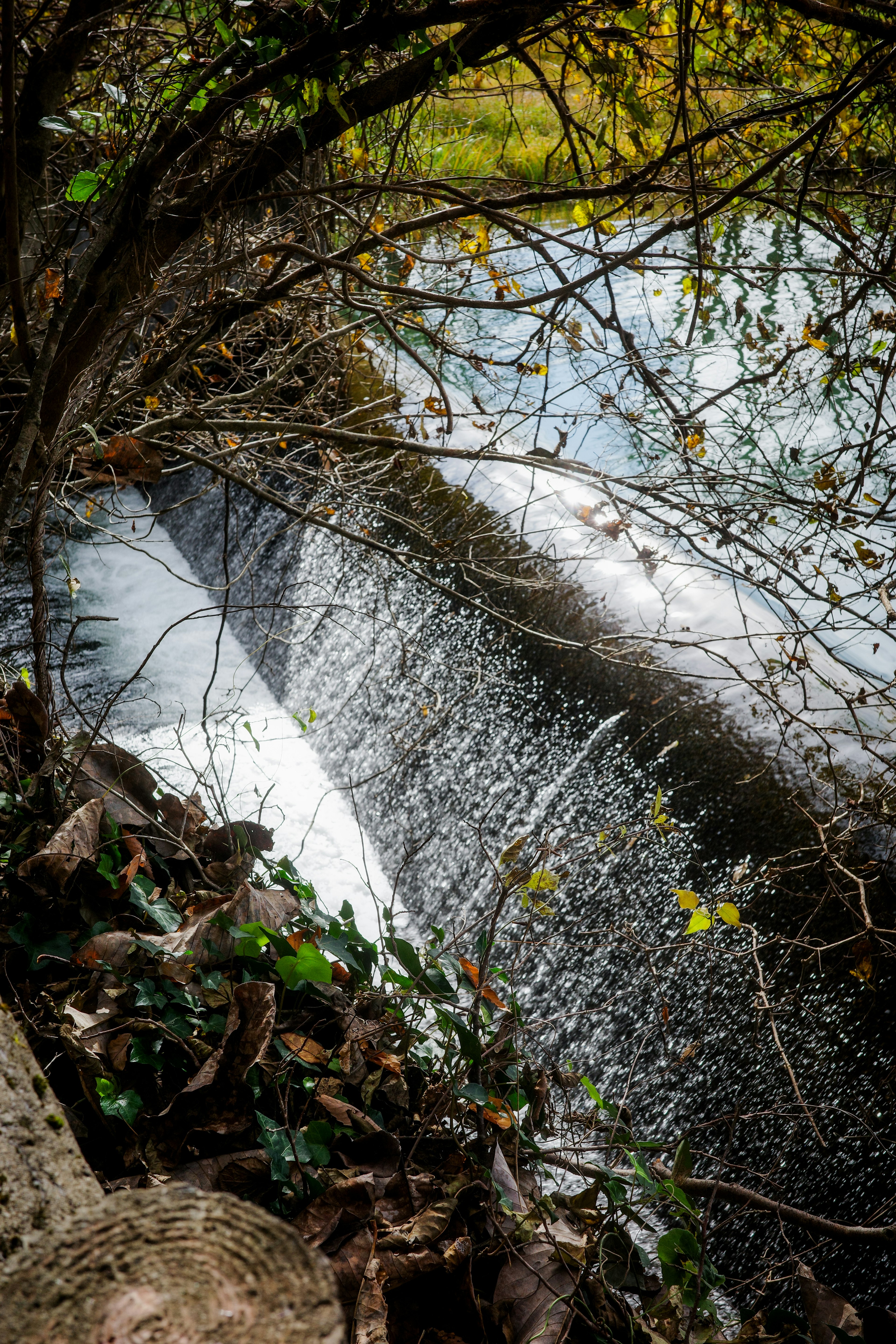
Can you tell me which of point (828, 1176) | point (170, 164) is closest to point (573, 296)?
point (170, 164)

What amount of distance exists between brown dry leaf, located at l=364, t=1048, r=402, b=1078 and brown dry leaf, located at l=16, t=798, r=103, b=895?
2.72ft

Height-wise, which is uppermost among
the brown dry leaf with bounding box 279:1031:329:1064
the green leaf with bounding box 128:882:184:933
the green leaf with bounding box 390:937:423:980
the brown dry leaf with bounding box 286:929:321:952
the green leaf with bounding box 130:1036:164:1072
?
the green leaf with bounding box 390:937:423:980

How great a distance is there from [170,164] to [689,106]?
242 centimetres

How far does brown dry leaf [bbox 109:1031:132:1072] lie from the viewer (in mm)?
1895

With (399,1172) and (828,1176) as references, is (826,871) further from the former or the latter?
(399,1172)

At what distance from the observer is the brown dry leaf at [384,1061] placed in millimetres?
2125

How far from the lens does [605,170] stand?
96.6 inches

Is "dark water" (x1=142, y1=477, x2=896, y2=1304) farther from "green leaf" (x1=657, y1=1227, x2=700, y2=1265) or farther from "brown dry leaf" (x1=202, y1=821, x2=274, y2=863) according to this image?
"brown dry leaf" (x1=202, y1=821, x2=274, y2=863)

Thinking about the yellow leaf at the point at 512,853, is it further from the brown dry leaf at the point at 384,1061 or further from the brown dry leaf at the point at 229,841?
the brown dry leaf at the point at 229,841

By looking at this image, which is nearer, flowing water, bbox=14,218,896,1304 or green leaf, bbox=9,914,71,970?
green leaf, bbox=9,914,71,970

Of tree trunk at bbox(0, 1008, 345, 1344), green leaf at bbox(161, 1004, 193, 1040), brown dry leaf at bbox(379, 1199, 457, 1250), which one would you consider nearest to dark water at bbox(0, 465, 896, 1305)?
brown dry leaf at bbox(379, 1199, 457, 1250)

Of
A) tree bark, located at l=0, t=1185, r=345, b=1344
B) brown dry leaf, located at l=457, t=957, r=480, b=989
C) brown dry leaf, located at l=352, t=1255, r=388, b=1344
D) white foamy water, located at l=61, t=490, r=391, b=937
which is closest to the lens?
tree bark, located at l=0, t=1185, r=345, b=1344

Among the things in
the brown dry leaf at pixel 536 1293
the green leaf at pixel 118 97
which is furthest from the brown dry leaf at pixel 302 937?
the green leaf at pixel 118 97

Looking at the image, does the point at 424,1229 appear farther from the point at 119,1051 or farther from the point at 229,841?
the point at 229,841
